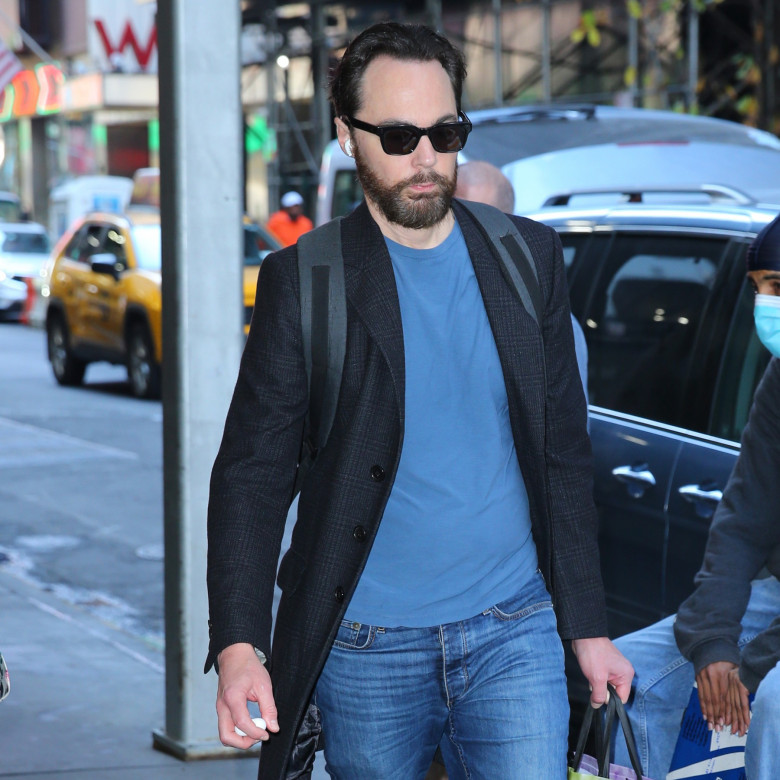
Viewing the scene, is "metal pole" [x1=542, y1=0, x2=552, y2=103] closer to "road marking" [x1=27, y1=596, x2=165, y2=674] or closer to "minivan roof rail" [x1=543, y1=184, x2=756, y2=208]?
"road marking" [x1=27, y1=596, x2=165, y2=674]

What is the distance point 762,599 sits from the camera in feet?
10.9

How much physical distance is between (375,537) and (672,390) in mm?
1943

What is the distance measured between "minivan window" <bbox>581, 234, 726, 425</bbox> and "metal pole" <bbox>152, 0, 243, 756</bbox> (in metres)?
1.14

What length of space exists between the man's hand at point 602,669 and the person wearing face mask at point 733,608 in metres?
0.47

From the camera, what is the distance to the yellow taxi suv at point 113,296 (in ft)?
48.3

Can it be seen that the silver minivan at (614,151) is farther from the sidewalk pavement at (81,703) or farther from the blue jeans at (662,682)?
the blue jeans at (662,682)

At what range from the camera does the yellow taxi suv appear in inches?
579

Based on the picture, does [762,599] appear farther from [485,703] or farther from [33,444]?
[33,444]

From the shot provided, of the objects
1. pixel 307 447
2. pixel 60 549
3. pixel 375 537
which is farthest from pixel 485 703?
pixel 60 549

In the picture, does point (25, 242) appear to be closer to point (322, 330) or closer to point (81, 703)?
point (81, 703)

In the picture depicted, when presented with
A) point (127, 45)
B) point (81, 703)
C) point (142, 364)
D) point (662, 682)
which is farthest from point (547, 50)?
point (662, 682)

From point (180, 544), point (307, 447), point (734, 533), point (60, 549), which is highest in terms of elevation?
point (307, 447)

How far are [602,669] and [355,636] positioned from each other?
0.45 meters

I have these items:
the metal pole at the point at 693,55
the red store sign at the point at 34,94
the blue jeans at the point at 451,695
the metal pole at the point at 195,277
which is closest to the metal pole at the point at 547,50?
the metal pole at the point at 693,55
